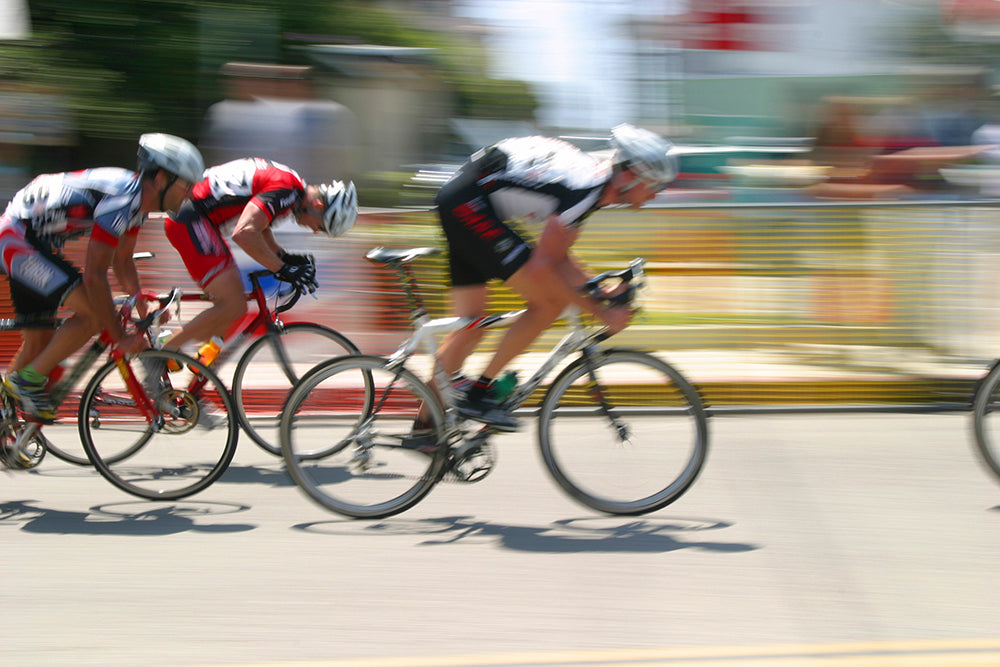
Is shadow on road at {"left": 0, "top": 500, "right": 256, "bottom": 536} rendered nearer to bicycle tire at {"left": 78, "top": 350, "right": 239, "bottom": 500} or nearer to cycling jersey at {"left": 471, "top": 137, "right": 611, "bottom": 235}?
bicycle tire at {"left": 78, "top": 350, "right": 239, "bottom": 500}

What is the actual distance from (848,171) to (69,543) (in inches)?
250

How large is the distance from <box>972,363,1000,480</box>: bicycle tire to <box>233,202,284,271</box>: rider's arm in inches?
136

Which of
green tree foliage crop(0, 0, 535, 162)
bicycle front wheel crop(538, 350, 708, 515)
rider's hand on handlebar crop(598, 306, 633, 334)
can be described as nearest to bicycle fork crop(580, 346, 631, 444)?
bicycle front wheel crop(538, 350, 708, 515)

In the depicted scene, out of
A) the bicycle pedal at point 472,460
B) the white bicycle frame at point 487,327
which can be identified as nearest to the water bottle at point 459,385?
the white bicycle frame at point 487,327

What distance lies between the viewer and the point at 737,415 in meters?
6.92

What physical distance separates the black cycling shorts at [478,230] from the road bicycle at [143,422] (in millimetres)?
1307

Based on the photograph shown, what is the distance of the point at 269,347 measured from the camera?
6.09 m

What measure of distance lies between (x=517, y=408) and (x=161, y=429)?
176cm

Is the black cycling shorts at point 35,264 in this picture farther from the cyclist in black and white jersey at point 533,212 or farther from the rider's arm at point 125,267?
the cyclist in black and white jersey at point 533,212

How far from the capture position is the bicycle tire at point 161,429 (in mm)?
5230

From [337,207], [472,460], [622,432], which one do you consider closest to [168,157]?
[337,207]

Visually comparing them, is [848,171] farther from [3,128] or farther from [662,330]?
[3,128]

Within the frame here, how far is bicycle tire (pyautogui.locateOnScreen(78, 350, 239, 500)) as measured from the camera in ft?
17.2

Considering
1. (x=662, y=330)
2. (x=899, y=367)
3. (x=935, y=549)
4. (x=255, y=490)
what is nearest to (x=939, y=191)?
(x=899, y=367)
